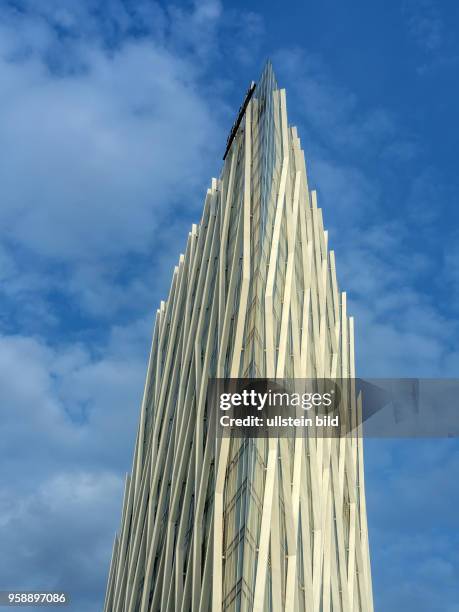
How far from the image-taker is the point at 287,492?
87.0 ft

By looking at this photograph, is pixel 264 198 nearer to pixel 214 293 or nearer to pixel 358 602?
pixel 214 293

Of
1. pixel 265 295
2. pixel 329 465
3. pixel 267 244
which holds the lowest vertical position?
pixel 329 465

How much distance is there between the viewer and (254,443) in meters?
26.4

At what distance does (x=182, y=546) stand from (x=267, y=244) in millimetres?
14029

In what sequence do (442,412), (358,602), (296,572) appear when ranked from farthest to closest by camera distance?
(358,602), (442,412), (296,572)

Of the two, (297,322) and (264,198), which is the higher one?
(264,198)

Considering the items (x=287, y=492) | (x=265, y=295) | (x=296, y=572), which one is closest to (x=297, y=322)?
(x=265, y=295)

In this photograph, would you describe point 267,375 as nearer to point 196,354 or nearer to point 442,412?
point 442,412

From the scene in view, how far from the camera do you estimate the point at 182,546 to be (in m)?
32.8

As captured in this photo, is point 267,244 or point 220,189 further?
point 220,189

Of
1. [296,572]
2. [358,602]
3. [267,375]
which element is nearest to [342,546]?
[358,602]

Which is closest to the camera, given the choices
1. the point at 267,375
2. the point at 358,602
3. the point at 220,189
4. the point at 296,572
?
the point at 296,572

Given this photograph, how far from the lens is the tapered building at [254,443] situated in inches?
1020

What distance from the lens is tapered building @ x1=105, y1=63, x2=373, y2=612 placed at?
25.9 meters
